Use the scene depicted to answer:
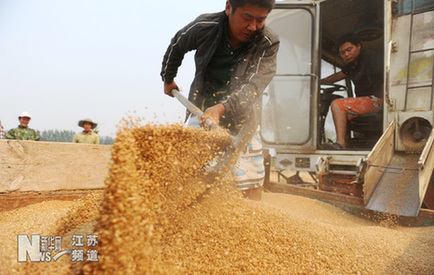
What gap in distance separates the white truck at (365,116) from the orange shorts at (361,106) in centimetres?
14

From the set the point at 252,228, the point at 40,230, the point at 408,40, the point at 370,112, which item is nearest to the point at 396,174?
the point at 370,112

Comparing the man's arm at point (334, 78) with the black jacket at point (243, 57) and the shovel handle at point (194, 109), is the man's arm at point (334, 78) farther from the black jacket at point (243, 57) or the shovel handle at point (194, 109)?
the shovel handle at point (194, 109)

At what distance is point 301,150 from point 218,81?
6.64ft

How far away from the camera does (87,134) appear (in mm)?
6441

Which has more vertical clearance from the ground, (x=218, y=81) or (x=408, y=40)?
(x=408, y=40)

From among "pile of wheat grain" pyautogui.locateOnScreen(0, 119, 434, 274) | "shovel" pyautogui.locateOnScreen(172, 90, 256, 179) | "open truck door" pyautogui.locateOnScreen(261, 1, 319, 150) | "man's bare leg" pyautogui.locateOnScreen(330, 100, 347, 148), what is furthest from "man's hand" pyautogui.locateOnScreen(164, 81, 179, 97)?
"man's bare leg" pyautogui.locateOnScreen(330, 100, 347, 148)

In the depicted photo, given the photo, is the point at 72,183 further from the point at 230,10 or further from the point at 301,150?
the point at 301,150

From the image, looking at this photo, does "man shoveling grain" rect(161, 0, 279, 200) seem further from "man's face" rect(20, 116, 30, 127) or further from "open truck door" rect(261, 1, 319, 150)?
"man's face" rect(20, 116, 30, 127)

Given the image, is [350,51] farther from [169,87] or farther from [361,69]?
[169,87]

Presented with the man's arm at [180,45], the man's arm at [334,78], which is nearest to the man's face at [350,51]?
the man's arm at [334,78]

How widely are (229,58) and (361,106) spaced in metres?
2.38

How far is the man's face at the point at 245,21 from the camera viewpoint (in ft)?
6.86

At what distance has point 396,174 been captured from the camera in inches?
119

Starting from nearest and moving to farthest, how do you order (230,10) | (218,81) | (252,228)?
(252,228)
(230,10)
(218,81)
